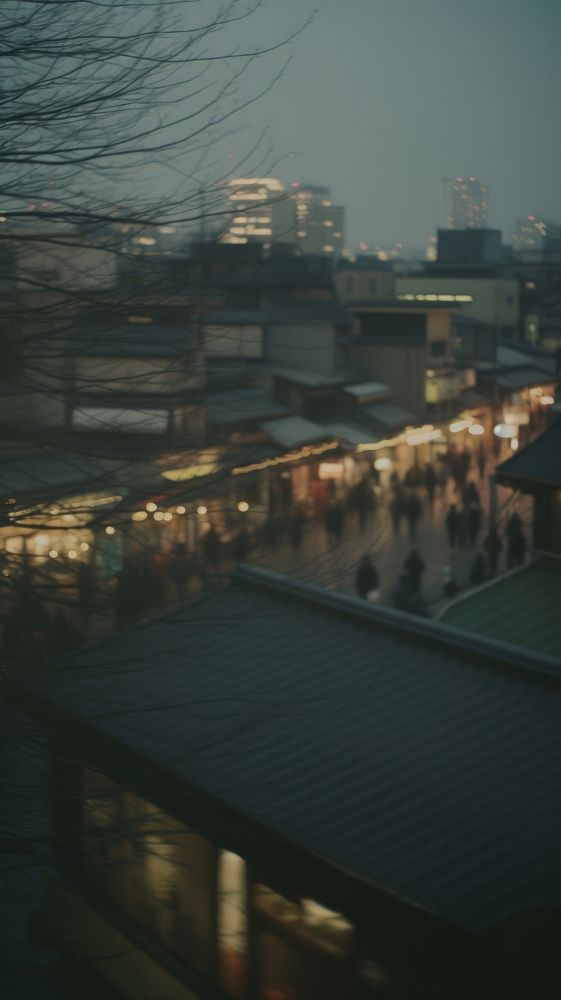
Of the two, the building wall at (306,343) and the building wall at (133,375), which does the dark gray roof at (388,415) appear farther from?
the building wall at (133,375)

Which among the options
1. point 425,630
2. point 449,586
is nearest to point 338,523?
point 425,630

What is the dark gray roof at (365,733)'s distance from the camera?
438 cm

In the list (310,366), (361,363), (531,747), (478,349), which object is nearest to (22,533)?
(531,747)

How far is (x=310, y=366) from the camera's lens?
1078 inches

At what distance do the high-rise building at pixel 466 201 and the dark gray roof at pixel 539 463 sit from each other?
62.5 metres

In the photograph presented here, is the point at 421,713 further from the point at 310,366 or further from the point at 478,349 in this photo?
the point at 478,349

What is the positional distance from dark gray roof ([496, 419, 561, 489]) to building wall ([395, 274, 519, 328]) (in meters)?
30.6

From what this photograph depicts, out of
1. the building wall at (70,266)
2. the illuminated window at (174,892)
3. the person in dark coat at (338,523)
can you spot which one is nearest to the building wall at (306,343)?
the illuminated window at (174,892)

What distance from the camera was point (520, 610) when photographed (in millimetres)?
10242

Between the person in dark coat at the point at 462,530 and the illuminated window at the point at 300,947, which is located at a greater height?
the illuminated window at the point at 300,947

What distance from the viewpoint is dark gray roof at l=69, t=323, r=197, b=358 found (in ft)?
13.6

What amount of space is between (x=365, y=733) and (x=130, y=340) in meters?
2.81

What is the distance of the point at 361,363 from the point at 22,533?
27454 millimetres

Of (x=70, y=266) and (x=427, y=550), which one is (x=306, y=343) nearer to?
(x=427, y=550)
